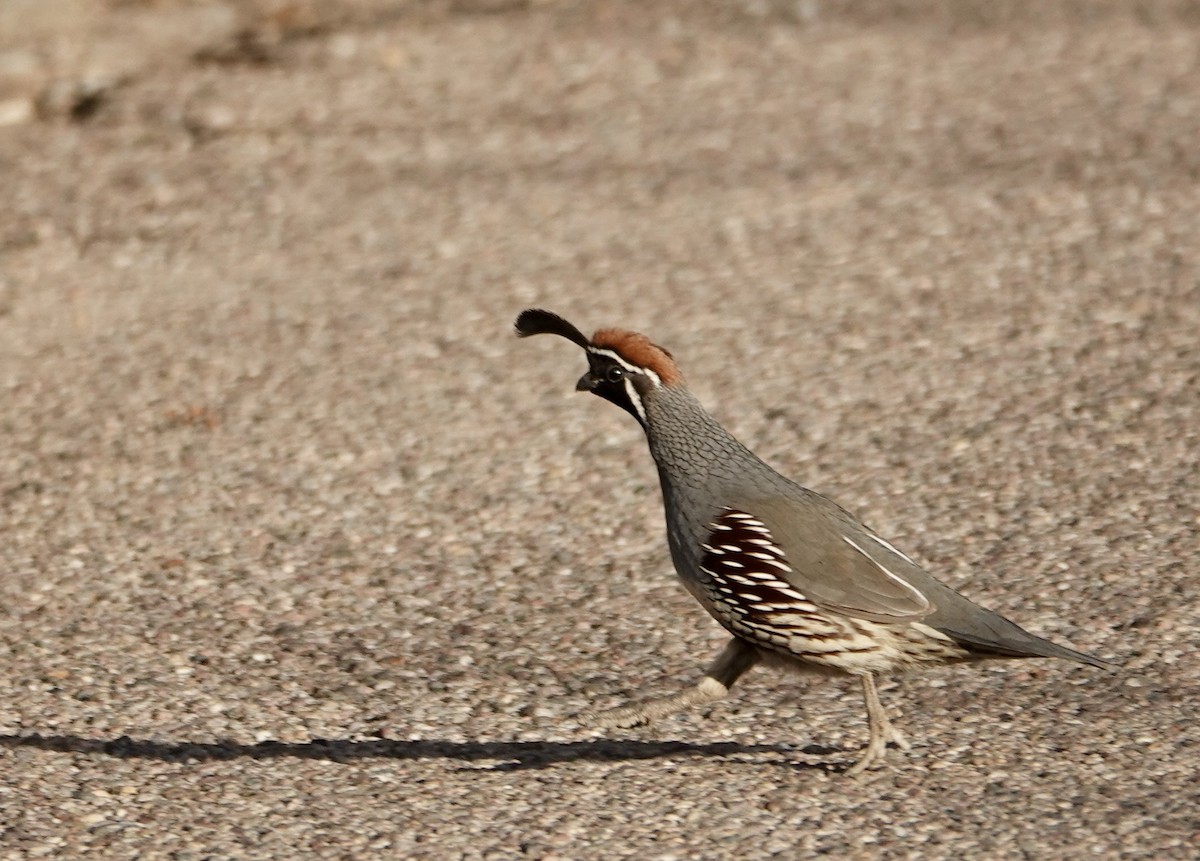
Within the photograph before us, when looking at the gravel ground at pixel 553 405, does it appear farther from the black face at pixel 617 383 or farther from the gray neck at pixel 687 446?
the black face at pixel 617 383

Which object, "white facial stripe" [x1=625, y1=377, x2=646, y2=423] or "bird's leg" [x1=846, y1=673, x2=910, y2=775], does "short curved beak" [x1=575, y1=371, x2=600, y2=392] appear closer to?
"white facial stripe" [x1=625, y1=377, x2=646, y2=423]

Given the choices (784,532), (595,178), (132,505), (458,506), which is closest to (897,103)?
(595,178)

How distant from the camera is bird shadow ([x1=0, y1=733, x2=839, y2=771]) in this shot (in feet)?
16.2

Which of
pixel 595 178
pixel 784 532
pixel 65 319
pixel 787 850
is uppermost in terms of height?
pixel 595 178

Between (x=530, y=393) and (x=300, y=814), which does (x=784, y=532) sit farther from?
(x=530, y=393)

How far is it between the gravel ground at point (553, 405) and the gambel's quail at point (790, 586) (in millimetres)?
319

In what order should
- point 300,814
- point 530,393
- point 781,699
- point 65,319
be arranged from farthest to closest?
1. point 65,319
2. point 530,393
3. point 781,699
4. point 300,814

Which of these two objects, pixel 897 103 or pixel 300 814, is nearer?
pixel 300 814

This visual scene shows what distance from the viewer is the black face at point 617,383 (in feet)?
16.7

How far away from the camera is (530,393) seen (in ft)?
25.6

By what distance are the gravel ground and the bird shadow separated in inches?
0.8

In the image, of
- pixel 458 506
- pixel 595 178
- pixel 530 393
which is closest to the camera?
pixel 458 506

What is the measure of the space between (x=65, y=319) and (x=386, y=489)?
249cm

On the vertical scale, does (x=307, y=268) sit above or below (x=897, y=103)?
below
